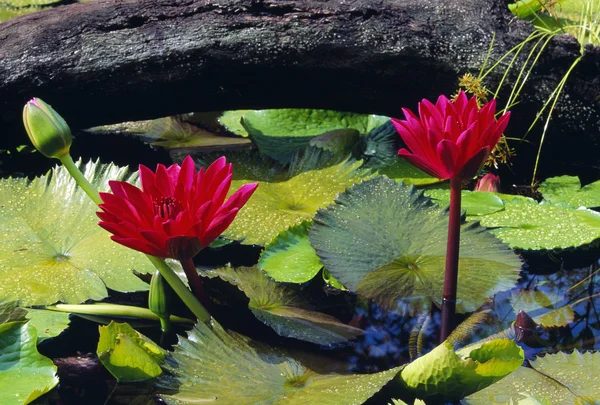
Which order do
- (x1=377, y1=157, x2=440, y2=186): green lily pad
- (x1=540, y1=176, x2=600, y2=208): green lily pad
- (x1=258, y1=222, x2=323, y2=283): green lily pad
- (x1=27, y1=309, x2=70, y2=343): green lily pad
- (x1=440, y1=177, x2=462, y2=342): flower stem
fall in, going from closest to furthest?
(x1=440, y1=177, x2=462, y2=342): flower stem → (x1=27, y1=309, x2=70, y2=343): green lily pad → (x1=258, y1=222, x2=323, y2=283): green lily pad → (x1=540, y1=176, x2=600, y2=208): green lily pad → (x1=377, y1=157, x2=440, y2=186): green lily pad

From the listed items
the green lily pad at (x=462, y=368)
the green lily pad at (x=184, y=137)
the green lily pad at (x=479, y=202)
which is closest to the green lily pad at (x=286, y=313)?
the green lily pad at (x=462, y=368)

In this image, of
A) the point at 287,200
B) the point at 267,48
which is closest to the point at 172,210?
the point at 287,200

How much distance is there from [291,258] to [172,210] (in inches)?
17.6

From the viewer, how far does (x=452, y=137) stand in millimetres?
1130

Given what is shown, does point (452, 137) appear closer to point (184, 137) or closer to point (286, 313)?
point (286, 313)

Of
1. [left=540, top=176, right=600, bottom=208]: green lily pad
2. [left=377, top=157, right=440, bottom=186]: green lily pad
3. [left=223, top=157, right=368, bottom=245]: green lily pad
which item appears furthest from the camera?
[left=377, top=157, right=440, bottom=186]: green lily pad

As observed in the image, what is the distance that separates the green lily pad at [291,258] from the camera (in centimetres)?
145

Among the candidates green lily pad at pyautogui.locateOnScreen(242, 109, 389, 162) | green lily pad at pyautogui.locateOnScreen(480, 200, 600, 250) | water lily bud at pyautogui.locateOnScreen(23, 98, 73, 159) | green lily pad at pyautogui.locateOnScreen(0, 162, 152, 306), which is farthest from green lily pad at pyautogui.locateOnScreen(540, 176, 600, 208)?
water lily bud at pyautogui.locateOnScreen(23, 98, 73, 159)

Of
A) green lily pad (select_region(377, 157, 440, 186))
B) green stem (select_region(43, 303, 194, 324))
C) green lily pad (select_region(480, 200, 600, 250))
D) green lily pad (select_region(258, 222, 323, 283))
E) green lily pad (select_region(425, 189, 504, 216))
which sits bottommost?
green lily pad (select_region(377, 157, 440, 186))

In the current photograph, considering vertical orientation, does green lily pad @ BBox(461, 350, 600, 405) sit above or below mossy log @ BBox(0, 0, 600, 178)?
below

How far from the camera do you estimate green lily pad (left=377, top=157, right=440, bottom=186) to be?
1.99 metres

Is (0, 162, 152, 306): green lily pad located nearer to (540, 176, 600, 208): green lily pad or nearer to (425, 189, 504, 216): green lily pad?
(425, 189, 504, 216): green lily pad

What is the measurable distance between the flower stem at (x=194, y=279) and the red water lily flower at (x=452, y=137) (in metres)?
0.43

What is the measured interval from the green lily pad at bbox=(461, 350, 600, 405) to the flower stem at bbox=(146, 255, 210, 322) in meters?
0.50
